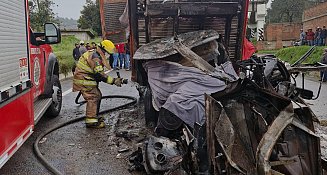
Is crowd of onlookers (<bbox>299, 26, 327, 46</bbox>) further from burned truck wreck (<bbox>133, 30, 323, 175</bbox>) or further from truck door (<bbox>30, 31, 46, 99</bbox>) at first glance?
truck door (<bbox>30, 31, 46, 99</bbox>)

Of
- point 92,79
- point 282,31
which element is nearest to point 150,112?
point 92,79

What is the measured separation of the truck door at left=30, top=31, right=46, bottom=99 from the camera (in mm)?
4977

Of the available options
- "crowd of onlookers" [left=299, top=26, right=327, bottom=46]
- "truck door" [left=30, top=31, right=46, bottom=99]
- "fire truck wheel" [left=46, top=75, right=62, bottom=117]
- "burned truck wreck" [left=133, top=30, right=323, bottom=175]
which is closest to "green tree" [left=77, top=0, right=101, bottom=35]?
"crowd of onlookers" [left=299, top=26, right=327, bottom=46]

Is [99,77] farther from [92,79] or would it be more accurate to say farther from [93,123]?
[93,123]

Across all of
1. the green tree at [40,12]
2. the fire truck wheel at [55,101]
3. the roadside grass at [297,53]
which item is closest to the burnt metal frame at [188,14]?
the fire truck wheel at [55,101]

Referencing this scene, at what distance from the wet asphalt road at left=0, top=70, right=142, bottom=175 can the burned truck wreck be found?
57 centimetres

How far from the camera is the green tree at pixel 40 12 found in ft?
73.6

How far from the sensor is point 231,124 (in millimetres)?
3279

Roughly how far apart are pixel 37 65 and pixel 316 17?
3057 centimetres

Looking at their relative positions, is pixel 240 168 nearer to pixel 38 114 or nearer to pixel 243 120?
pixel 243 120

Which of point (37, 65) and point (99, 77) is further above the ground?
point (37, 65)

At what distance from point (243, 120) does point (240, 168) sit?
1.80 ft

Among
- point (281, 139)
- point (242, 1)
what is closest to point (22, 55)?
point (281, 139)

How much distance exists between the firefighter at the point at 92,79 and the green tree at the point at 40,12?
16.9 metres
